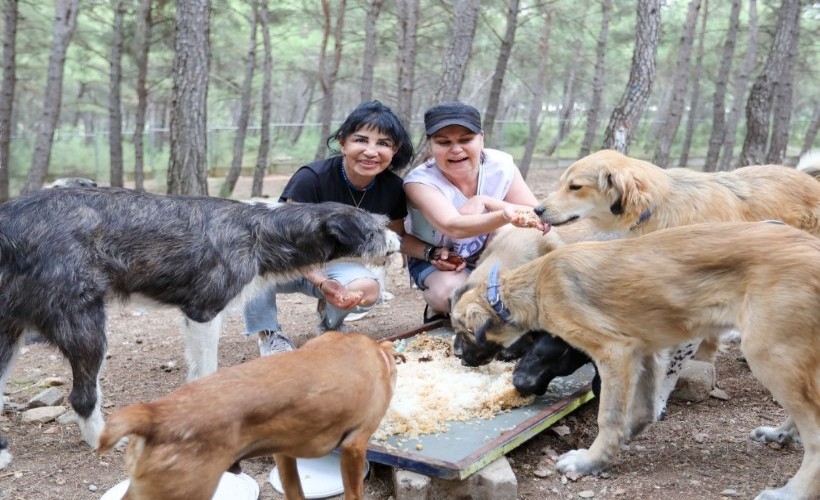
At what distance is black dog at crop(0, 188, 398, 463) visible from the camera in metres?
3.91

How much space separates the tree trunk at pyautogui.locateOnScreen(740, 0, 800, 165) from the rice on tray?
30.3ft

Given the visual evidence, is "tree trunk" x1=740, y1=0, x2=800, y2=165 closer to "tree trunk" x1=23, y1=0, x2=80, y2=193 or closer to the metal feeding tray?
the metal feeding tray

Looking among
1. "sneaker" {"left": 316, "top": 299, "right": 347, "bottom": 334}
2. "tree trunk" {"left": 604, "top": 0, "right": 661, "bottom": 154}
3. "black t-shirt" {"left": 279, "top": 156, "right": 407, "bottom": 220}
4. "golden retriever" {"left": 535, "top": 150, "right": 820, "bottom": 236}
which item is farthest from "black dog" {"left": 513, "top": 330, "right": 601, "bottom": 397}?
"tree trunk" {"left": 604, "top": 0, "right": 661, "bottom": 154}

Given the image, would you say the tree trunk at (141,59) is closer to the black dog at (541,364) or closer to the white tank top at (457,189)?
the white tank top at (457,189)

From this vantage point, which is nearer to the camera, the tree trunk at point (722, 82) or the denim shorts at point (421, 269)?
the denim shorts at point (421, 269)

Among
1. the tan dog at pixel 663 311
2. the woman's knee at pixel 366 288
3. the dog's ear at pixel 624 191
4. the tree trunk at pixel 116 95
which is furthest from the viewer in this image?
the tree trunk at pixel 116 95

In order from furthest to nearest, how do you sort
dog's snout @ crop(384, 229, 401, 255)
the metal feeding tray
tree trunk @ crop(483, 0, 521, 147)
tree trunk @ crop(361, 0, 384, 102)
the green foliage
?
the green foliage, tree trunk @ crop(483, 0, 521, 147), tree trunk @ crop(361, 0, 384, 102), dog's snout @ crop(384, 229, 401, 255), the metal feeding tray

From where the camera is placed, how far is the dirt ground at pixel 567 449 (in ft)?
12.2

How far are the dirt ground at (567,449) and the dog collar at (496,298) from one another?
0.86 metres

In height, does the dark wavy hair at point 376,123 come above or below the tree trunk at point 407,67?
below

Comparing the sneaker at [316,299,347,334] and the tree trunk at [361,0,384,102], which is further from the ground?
the tree trunk at [361,0,384,102]

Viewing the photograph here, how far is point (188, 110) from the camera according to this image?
30.3 feet

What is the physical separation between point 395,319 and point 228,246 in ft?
9.97

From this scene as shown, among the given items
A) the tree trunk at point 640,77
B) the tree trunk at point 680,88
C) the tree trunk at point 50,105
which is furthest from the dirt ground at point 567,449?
the tree trunk at point 680,88
